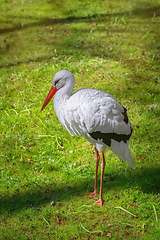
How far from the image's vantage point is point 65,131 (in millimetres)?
4312

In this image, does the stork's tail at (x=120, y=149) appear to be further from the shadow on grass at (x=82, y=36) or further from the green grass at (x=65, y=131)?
the shadow on grass at (x=82, y=36)

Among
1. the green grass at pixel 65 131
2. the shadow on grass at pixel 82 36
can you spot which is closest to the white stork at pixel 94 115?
the green grass at pixel 65 131

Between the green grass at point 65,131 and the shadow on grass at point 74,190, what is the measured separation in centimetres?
1

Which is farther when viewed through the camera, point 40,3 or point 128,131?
point 40,3

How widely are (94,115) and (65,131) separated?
152cm

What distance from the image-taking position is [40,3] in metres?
7.91

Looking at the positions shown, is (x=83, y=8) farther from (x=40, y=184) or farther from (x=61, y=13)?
(x=40, y=184)

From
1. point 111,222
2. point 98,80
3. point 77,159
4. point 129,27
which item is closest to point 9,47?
point 98,80

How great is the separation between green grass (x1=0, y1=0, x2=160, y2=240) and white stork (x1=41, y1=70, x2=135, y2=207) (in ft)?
2.00

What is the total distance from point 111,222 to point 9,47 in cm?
466

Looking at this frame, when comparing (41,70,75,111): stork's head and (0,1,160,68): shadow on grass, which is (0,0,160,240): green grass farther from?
(41,70,75,111): stork's head

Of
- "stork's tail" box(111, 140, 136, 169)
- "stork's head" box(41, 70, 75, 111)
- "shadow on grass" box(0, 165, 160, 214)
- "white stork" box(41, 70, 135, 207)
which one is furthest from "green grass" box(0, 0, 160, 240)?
"stork's head" box(41, 70, 75, 111)

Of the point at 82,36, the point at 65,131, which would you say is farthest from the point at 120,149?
the point at 82,36

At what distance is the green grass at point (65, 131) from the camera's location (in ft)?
10.4
